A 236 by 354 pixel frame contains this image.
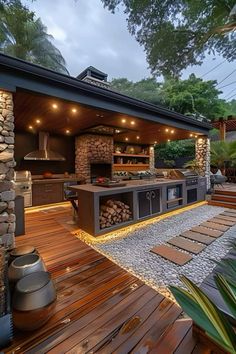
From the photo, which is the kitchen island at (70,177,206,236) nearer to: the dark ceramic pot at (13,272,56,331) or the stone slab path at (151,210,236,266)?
the stone slab path at (151,210,236,266)

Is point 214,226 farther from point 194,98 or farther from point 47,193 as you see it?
point 194,98

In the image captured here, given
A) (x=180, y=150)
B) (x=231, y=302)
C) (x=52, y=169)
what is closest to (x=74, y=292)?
(x=231, y=302)

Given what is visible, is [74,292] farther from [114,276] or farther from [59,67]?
[59,67]

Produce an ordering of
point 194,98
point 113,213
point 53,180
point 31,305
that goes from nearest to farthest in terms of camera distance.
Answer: point 31,305 → point 113,213 → point 53,180 → point 194,98

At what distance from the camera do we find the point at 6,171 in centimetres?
273

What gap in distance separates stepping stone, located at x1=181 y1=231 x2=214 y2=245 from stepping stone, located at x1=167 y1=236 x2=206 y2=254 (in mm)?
152

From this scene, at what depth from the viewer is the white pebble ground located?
2256 mm

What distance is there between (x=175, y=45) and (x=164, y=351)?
27.1 ft

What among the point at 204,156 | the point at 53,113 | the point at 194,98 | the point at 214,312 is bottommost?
the point at 214,312

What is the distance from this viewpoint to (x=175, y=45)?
6637 millimetres

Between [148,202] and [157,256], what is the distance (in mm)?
1865

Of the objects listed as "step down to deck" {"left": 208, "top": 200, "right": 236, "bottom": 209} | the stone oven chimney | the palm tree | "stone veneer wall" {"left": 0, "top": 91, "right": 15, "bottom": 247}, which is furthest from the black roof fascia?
the palm tree

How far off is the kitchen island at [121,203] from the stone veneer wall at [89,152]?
260 cm

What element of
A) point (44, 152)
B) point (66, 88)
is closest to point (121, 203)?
point (66, 88)
